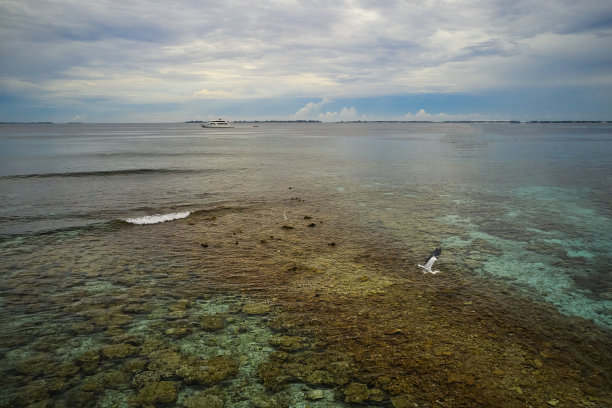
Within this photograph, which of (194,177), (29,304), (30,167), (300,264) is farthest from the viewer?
(30,167)

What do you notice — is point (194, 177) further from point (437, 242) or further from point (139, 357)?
point (139, 357)

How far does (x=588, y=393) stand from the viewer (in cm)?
579

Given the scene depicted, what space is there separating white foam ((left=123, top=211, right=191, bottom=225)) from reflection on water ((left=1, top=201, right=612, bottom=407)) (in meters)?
3.75

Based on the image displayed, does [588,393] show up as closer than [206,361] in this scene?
Yes

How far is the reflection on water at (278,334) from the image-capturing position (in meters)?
5.77

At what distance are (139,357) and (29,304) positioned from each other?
A: 13.6ft

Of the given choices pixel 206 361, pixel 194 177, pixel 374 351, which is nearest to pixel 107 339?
pixel 206 361

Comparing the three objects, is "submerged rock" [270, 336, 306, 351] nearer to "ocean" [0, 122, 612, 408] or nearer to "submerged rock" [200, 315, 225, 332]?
"ocean" [0, 122, 612, 408]

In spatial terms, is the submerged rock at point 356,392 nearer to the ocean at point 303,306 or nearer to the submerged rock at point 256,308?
the ocean at point 303,306

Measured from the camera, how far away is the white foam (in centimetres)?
1602

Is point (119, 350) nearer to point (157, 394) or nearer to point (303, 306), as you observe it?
point (157, 394)

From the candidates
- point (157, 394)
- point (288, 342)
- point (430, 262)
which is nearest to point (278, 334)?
point (288, 342)

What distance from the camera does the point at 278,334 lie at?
7.36 m

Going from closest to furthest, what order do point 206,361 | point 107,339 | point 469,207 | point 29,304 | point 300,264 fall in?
point 206,361, point 107,339, point 29,304, point 300,264, point 469,207
